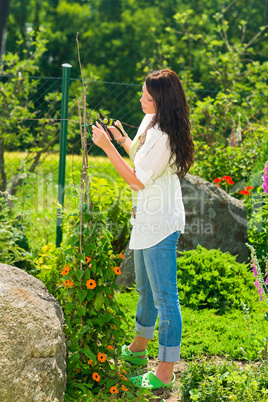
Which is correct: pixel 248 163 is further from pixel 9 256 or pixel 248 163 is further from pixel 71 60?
pixel 71 60

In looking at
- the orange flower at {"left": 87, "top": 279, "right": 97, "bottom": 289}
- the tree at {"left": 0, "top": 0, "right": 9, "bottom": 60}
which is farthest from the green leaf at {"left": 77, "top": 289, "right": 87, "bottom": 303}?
the tree at {"left": 0, "top": 0, "right": 9, "bottom": 60}

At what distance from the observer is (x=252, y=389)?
7.04ft

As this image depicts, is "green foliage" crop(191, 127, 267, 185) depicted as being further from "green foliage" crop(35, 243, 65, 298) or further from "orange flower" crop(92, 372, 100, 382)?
"orange flower" crop(92, 372, 100, 382)

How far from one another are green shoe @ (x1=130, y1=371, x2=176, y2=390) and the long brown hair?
1148mm

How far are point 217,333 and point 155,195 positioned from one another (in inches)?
48.4

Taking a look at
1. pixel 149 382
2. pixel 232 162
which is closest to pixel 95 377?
pixel 149 382

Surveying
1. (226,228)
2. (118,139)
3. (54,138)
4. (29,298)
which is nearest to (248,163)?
(226,228)

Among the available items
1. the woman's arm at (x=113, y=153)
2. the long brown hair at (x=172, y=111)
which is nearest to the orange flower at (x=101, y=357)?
the woman's arm at (x=113, y=153)

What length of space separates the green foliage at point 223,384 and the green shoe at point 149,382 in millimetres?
115

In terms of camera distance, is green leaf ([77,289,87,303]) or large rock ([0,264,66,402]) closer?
large rock ([0,264,66,402])

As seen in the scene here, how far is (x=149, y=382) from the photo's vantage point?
2.39m

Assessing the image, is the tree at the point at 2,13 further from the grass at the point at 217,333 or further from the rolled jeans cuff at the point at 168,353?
the grass at the point at 217,333

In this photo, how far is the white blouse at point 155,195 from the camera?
2170mm

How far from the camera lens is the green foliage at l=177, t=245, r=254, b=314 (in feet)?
11.2
